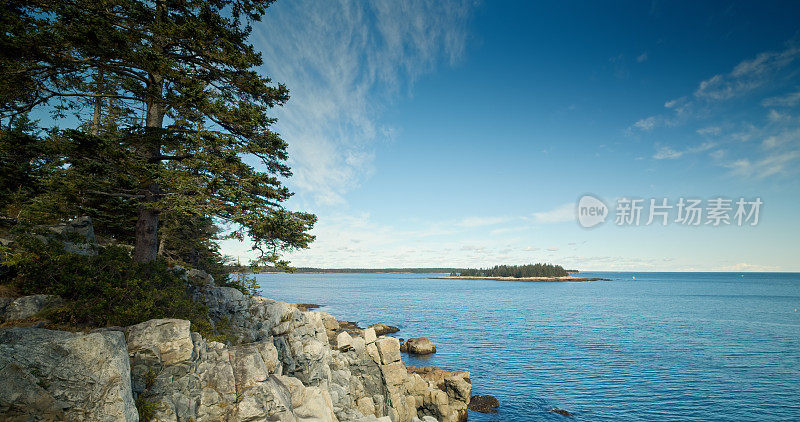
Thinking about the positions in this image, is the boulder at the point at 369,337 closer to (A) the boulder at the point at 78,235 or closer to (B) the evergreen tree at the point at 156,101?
(B) the evergreen tree at the point at 156,101

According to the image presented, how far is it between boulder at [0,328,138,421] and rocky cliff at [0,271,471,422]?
2 centimetres

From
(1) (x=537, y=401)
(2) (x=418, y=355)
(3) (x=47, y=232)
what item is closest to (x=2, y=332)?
(3) (x=47, y=232)

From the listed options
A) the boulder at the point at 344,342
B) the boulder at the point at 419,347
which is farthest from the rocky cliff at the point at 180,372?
the boulder at the point at 419,347

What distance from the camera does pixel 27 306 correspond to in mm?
9273

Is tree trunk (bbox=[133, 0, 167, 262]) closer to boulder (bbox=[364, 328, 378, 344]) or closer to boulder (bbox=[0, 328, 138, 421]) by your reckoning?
boulder (bbox=[0, 328, 138, 421])

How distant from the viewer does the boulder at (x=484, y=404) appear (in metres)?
24.9

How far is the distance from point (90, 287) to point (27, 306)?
1310 mm

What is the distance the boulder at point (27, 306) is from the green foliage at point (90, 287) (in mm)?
280

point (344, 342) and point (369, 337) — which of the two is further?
point (369, 337)

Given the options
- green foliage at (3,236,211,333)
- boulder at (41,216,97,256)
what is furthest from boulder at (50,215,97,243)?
green foliage at (3,236,211,333)

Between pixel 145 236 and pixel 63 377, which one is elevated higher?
pixel 145 236

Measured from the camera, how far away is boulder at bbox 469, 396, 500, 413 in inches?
981

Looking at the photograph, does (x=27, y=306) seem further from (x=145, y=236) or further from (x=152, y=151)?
(x=152, y=151)

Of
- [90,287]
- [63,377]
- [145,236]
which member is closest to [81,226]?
[145,236]
